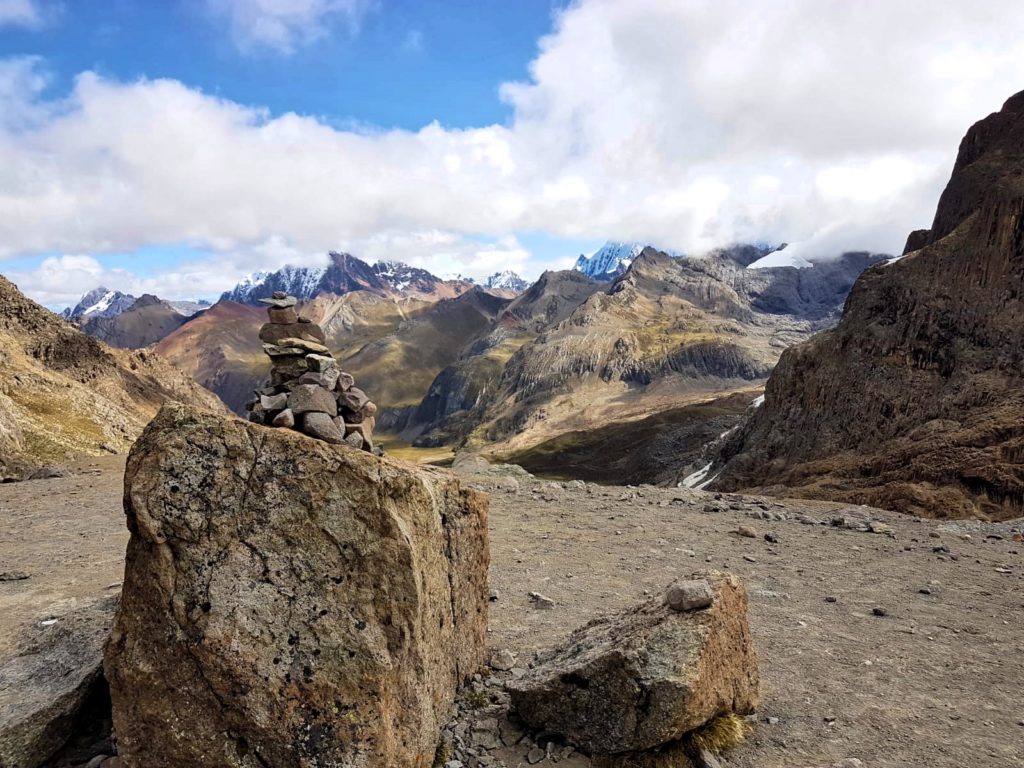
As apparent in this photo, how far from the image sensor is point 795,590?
14.6 m

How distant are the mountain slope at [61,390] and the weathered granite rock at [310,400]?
3400 centimetres

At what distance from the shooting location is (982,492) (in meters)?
36.7

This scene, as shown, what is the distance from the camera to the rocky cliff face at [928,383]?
38938 millimetres

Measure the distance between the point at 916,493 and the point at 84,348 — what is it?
93.0m

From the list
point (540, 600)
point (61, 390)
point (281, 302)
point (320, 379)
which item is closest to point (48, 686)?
point (320, 379)

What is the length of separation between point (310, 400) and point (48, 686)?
4.47 m

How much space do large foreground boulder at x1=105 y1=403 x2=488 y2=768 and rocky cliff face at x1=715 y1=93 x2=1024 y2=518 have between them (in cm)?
3814

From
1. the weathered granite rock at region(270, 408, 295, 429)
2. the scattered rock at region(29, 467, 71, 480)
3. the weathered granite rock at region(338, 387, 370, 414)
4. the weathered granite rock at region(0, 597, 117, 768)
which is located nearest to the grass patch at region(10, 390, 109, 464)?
the scattered rock at region(29, 467, 71, 480)

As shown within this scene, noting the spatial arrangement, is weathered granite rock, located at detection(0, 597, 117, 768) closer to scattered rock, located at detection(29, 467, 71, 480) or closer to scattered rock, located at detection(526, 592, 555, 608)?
scattered rock, located at detection(526, 592, 555, 608)

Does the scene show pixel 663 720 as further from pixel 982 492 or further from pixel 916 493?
pixel 982 492

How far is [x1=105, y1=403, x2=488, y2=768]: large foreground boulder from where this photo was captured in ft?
19.3

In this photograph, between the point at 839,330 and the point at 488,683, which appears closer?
the point at 488,683

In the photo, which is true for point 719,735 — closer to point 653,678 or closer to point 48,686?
point 653,678

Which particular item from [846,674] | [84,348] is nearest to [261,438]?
[846,674]
